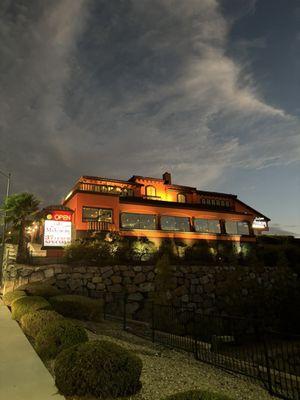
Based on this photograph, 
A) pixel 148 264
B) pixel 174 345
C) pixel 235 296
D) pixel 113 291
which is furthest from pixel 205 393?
pixel 235 296

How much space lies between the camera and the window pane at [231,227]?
40094 mm

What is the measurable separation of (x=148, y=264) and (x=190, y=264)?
14.5ft

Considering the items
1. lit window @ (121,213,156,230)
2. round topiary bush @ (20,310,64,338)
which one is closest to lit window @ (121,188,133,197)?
lit window @ (121,213,156,230)

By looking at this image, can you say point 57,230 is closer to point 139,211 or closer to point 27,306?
point 139,211

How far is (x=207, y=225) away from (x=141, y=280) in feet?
60.3

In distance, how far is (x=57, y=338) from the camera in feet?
22.6

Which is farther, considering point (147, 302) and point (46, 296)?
point (147, 302)

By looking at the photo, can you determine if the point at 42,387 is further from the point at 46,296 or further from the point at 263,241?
the point at 263,241

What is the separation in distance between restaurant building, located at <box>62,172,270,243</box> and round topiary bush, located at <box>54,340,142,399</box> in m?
23.1

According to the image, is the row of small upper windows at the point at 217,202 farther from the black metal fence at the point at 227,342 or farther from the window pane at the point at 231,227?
the black metal fence at the point at 227,342

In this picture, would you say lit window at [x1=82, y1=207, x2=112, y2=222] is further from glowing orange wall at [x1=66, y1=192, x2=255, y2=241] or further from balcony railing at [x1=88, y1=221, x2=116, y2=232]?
balcony railing at [x1=88, y1=221, x2=116, y2=232]

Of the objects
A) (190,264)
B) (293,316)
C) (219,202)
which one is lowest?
(293,316)

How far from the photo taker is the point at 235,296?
24453 mm

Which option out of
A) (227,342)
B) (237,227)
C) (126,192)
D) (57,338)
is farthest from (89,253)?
(237,227)
